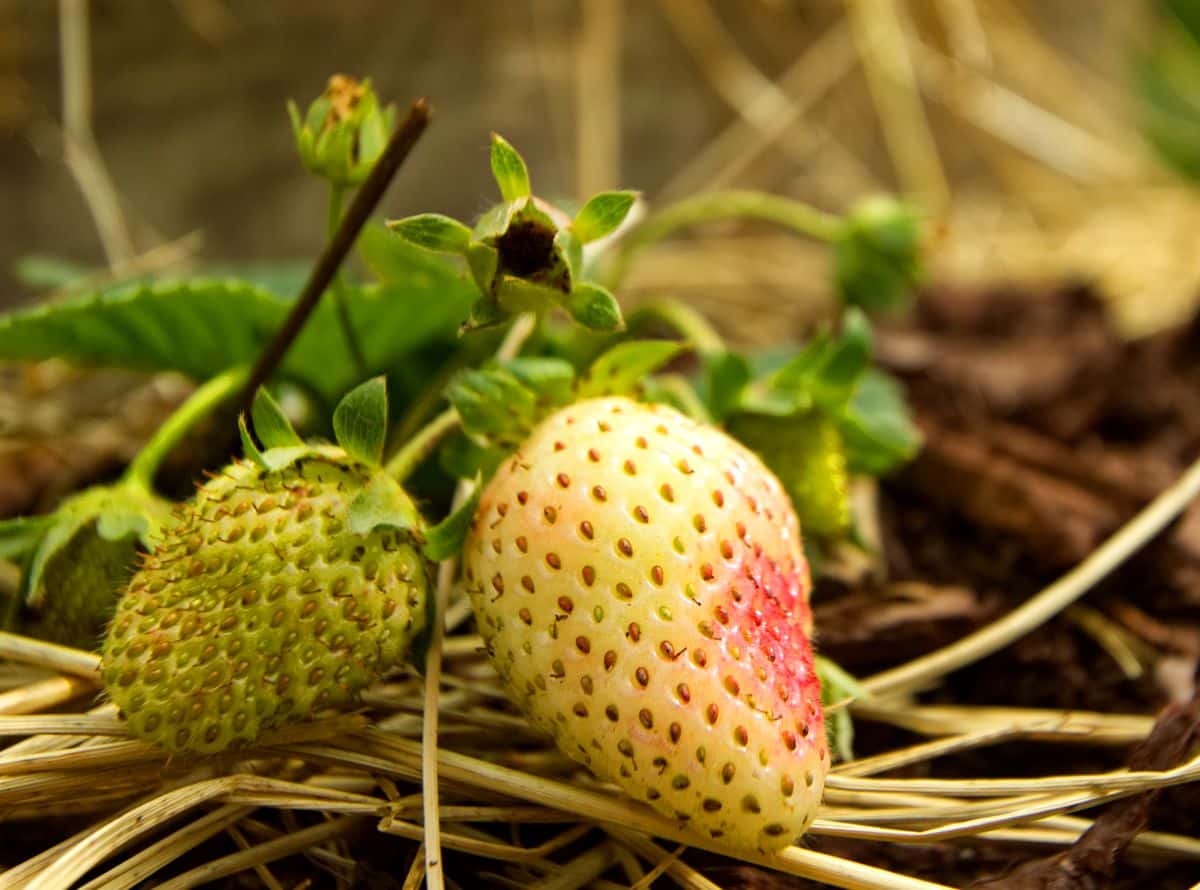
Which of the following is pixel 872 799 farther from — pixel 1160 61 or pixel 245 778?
pixel 1160 61

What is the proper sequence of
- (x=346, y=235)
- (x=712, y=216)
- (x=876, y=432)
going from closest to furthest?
(x=346, y=235), (x=876, y=432), (x=712, y=216)

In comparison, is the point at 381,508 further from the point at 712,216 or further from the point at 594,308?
the point at 712,216

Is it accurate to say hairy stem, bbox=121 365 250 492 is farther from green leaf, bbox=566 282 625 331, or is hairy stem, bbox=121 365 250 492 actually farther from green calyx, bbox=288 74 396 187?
green leaf, bbox=566 282 625 331

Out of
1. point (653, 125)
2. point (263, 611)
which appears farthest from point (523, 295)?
point (653, 125)

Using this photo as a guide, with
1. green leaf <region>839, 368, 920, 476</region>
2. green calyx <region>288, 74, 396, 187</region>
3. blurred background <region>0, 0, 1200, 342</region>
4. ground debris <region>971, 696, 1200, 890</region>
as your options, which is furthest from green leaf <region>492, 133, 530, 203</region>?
blurred background <region>0, 0, 1200, 342</region>

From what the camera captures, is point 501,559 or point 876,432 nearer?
point 501,559

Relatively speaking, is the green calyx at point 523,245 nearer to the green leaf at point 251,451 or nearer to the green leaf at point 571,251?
the green leaf at point 571,251

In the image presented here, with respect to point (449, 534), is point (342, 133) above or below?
above

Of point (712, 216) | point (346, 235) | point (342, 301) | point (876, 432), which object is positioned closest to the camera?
point (346, 235)
